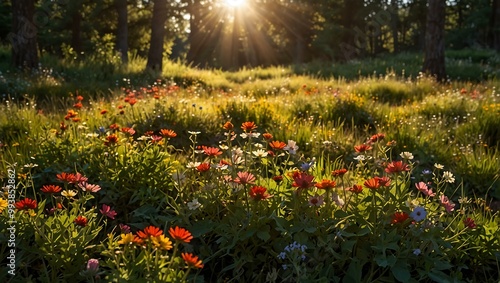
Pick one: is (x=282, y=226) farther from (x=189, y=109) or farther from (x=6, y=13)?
(x=6, y=13)

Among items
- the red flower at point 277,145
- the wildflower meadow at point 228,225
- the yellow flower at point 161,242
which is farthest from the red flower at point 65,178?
the red flower at point 277,145

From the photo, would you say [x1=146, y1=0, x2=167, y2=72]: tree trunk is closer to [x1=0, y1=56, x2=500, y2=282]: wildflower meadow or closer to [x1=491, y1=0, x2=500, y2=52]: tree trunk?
[x1=0, y1=56, x2=500, y2=282]: wildflower meadow

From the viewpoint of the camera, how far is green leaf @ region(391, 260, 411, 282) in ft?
7.49

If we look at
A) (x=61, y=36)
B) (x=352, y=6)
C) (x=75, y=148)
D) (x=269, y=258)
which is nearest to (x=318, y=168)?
(x=269, y=258)

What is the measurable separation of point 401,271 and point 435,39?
10628mm

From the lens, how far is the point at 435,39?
11.7 meters

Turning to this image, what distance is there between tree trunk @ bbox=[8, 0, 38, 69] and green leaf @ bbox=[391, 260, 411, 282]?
10.8 m

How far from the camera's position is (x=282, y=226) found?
8.43 feet

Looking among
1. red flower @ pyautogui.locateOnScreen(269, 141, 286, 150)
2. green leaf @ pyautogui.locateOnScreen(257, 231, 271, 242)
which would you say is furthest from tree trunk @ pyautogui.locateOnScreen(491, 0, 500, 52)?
green leaf @ pyautogui.locateOnScreen(257, 231, 271, 242)

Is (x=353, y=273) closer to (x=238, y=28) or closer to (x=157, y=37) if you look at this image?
(x=157, y=37)

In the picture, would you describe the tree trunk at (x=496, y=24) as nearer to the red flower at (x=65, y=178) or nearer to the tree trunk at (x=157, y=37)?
the tree trunk at (x=157, y=37)

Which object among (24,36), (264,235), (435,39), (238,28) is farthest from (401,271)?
(238,28)

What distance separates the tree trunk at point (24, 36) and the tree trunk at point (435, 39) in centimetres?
942

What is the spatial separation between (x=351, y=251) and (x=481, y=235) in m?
0.88
